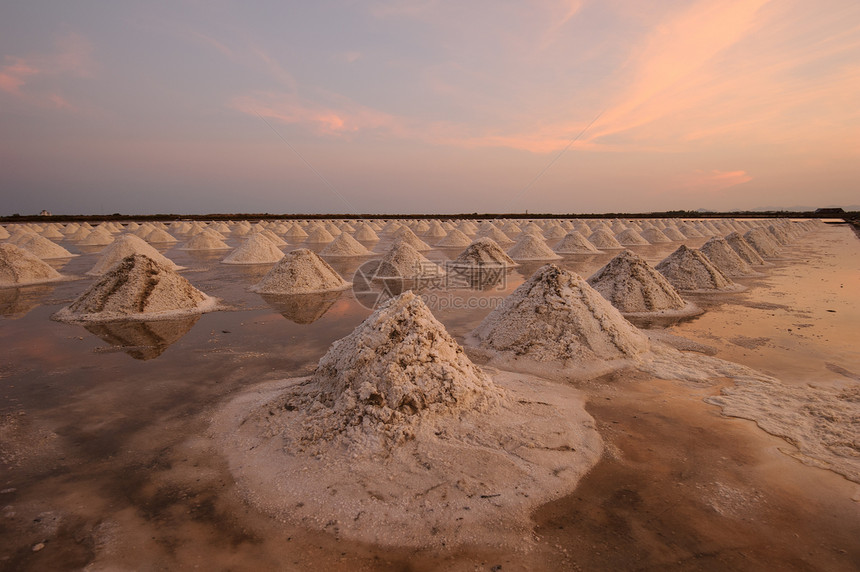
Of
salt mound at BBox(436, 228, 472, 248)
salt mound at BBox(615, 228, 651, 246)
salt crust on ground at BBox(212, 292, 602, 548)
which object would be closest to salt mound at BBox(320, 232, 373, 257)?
salt mound at BBox(436, 228, 472, 248)

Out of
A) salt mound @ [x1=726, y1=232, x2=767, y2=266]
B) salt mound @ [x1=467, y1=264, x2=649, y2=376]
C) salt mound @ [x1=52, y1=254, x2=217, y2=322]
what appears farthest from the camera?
salt mound @ [x1=726, y1=232, x2=767, y2=266]

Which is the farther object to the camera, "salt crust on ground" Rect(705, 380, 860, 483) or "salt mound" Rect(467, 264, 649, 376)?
"salt mound" Rect(467, 264, 649, 376)

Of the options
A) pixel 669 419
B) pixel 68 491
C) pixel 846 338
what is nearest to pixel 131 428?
pixel 68 491

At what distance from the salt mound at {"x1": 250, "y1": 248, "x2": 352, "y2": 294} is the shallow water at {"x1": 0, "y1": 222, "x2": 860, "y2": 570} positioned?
13.8 ft

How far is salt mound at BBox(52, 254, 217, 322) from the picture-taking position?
28.1 feet

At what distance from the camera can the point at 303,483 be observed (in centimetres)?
311

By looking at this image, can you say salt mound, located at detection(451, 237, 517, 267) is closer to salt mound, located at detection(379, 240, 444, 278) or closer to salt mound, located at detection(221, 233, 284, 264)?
salt mound, located at detection(379, 240, 444, 278)

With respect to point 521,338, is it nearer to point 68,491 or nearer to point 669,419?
point 669,419

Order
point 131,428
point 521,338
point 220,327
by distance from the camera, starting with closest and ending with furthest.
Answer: point 131,428 < point 521,338 < point 220,327

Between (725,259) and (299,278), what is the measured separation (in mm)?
14130

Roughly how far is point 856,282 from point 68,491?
1821cm

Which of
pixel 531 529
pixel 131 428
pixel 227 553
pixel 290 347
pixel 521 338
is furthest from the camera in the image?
pixel 290 347

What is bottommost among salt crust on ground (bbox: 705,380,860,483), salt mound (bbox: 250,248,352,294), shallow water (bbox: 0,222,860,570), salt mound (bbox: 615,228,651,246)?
shallow water (bbox: 0,222,860,570)

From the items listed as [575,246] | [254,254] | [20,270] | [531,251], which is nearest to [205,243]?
[254,254]
